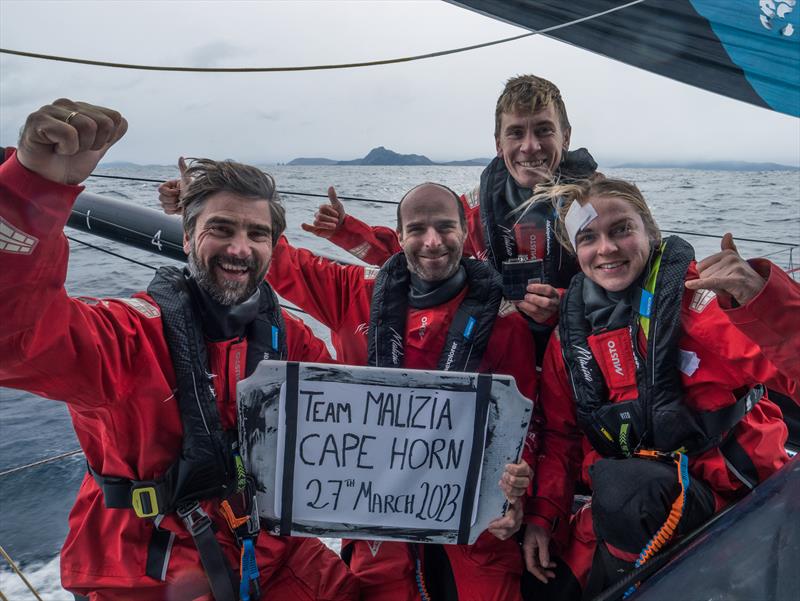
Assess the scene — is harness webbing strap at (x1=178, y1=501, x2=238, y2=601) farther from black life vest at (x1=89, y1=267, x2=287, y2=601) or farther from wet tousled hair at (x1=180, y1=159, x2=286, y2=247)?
wet tousled hair at (x1=180, y1=159, x2=286, y2=247)

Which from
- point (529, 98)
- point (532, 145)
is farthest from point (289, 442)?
point (529, 98)

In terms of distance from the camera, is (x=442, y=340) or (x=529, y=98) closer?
(x=442, y=340)

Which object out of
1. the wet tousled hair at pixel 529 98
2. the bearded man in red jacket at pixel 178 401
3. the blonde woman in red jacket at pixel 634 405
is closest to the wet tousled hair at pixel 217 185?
the bearded man in red jacket at pixel 178 401

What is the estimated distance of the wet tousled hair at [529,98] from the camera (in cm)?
223

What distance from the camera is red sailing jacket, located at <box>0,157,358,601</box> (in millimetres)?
1103

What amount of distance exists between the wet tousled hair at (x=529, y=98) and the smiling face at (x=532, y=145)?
0.02m

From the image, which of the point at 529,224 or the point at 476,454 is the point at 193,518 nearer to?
the point at 476,454

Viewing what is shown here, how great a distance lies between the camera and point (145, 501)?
1.45 metres

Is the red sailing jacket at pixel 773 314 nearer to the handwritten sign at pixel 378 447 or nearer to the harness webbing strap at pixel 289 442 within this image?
the handwritten sign at pixel 378 447

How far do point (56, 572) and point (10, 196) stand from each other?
1889mm

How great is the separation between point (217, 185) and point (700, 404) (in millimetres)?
1375

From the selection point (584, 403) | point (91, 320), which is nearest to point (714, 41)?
point (584, 403)

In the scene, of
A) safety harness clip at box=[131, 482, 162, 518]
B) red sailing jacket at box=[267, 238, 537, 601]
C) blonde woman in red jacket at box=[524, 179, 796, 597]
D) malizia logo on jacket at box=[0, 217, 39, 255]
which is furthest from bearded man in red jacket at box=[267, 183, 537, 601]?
malizia logo on jacket at box=[0, 217, 39, 255]

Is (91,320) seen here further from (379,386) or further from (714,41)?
(714,41)
